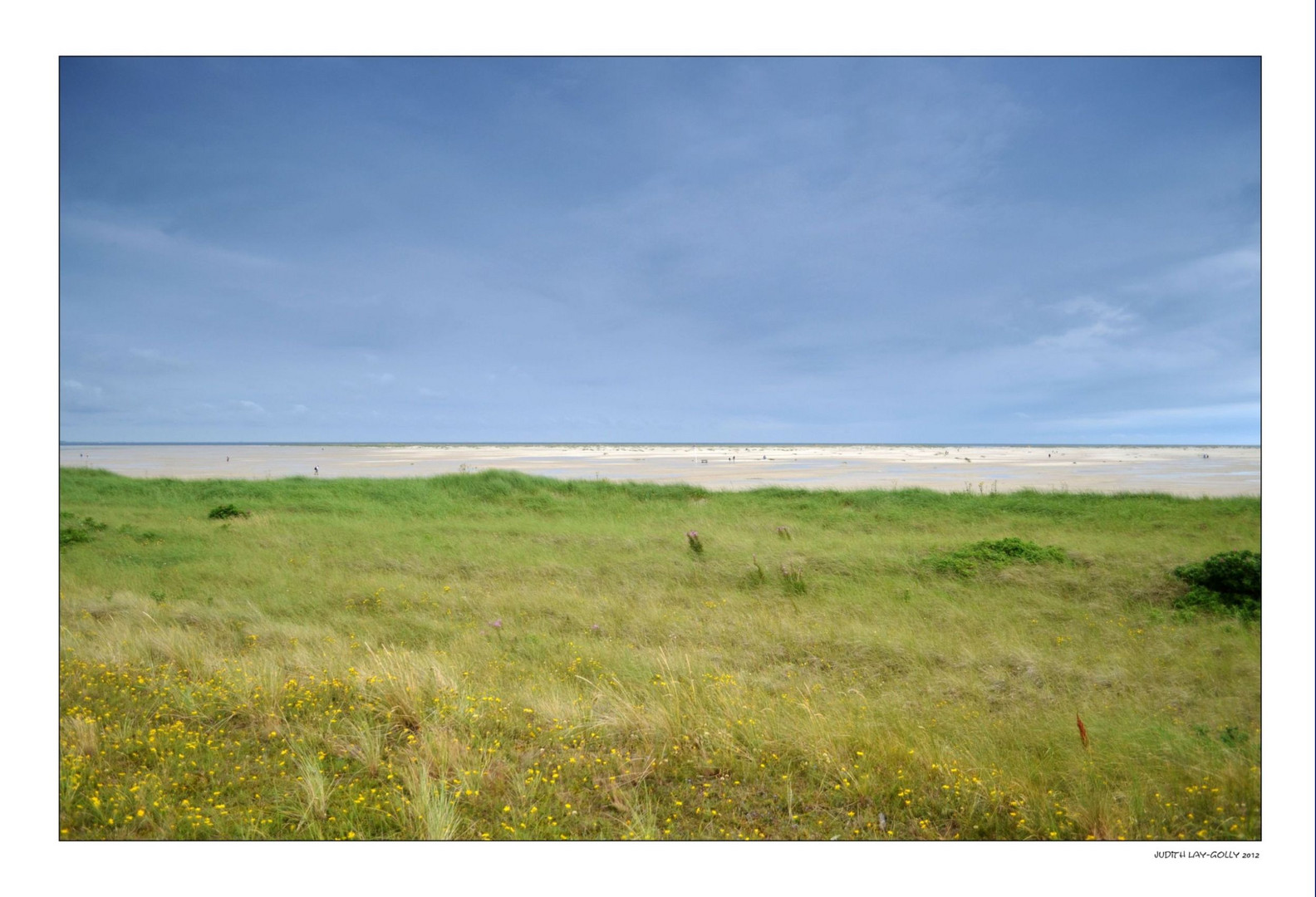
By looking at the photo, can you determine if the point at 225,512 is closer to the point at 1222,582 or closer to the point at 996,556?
the point at 996,556

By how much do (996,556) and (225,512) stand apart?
15662 millimetres

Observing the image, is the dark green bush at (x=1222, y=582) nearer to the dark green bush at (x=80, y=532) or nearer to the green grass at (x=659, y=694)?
the green grass at (x=659, y=694)

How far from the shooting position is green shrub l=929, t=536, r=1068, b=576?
27.0 feet

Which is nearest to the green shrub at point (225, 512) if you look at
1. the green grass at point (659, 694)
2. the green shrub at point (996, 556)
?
the green grass at point (659, 694)

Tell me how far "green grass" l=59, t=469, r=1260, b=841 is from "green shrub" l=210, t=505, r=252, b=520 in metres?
3.05

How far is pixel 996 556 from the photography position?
8430 mm

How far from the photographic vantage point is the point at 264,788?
312cm

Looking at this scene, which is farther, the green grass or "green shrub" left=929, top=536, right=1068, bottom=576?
"green shrub" left=929, top=536, right=1068, bottom=576

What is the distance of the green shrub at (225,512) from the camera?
12516 mm

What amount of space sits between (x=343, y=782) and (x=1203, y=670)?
6215 mm

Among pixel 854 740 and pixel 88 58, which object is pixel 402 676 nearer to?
pixel 854 740

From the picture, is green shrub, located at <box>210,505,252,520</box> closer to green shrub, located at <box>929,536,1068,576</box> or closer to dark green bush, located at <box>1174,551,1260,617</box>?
green shrub, located at <box>929,536,1068,576</box>

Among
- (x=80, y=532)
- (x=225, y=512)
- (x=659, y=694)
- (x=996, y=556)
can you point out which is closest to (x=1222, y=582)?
(x=996, y=556)

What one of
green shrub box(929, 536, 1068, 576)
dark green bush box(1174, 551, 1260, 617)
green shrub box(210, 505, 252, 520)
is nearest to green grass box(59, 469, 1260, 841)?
green shrub box(929, 536, 1068, 576)
